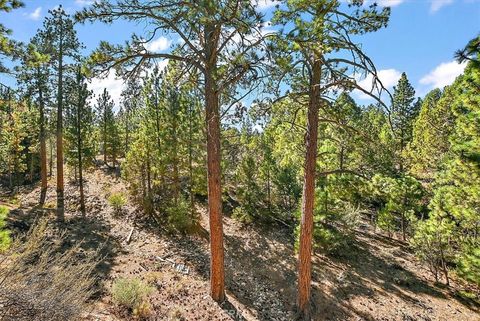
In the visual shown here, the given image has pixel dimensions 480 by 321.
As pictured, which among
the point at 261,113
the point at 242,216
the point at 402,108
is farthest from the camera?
the point at 402,108

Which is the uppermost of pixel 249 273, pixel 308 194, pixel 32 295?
pixel 308 194

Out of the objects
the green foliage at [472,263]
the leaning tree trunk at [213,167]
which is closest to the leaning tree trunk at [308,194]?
the leaning tree trunk at [213,167]

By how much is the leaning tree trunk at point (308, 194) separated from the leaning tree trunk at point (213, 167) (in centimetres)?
233

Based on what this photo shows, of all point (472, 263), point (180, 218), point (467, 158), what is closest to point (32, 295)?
point (467, 158)

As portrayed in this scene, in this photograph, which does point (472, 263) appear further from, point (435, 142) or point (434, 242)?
point (435, 142)

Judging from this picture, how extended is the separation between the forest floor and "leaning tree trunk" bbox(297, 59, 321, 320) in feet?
6.03

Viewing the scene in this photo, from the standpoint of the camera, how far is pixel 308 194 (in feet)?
26.7

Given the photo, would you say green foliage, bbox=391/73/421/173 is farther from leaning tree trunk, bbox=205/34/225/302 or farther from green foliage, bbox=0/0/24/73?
green foliage, bbox=0/0/24/73

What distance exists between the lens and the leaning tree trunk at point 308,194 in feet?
25.4

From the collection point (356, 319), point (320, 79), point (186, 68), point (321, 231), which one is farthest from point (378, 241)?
point (186, 68)

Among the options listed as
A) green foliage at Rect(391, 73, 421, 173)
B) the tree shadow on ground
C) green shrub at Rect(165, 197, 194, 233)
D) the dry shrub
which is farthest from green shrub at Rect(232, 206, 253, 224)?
green foliage at Rect(391, 73, 421, 173)

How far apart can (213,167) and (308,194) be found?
8.82ft

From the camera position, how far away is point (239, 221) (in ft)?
69.7

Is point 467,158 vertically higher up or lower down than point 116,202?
higher up
